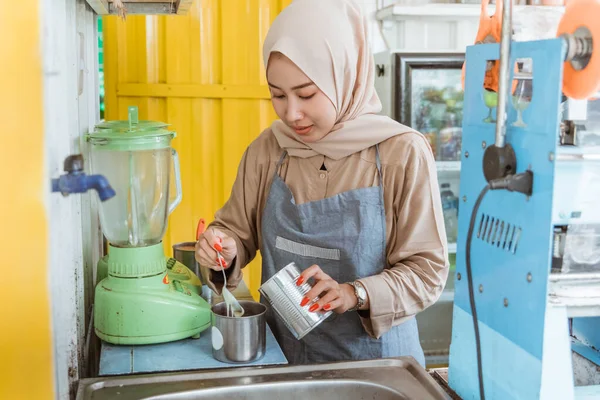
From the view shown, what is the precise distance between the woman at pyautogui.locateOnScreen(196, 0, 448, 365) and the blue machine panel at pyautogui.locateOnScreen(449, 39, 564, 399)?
0.32 metres

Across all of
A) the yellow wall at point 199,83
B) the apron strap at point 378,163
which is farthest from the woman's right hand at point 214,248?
the yellow wall at point 199,83

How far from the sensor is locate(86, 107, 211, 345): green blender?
1.66 metres

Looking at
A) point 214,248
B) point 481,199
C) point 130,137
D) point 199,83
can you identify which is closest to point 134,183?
point 130,137

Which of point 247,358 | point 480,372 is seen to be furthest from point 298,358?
point 480,372

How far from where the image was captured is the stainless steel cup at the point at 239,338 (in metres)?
1.51

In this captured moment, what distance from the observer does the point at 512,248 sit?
1.12m

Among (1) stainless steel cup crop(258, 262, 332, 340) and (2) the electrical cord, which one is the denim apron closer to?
(1) stainless steel cup crop(258, 262, 332, 340)

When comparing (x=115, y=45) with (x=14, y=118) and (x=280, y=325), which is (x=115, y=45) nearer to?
(x=280, y=325)

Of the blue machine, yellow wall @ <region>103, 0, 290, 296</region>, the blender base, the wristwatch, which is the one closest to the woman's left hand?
the wristwatch

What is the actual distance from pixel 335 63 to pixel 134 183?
2.25 ft

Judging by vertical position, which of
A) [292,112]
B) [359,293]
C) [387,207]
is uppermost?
[292,112]

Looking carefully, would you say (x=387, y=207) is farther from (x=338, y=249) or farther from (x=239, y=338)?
(x=239, y=338)

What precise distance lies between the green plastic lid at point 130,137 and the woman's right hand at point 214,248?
12.0 inches

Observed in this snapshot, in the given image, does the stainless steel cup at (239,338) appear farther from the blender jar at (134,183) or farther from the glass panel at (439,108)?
the glass panel at (439,108)
